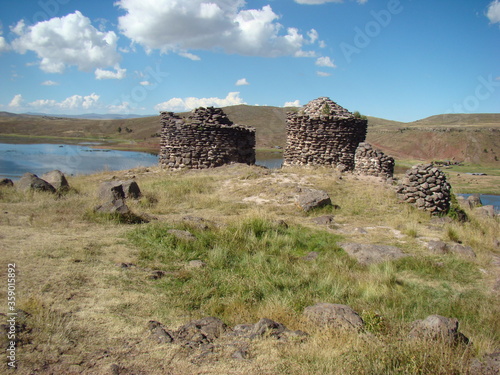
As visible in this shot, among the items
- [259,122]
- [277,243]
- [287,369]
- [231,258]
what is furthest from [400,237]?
[259,122]

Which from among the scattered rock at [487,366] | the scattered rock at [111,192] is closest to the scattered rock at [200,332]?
the scattered rock at [487,366]

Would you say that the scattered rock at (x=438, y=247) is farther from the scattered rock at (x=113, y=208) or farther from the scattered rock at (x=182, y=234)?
the scattered rock at (x=113, y=208)

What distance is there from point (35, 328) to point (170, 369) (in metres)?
1.43

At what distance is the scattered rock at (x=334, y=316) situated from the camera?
3.96 metres

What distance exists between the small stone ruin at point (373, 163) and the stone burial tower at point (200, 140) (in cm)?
539

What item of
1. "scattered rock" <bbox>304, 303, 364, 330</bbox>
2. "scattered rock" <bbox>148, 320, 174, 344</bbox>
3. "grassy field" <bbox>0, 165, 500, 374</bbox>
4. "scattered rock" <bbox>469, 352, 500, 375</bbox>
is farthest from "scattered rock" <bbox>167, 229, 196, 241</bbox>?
"scattered rock" <bbox>469, 352, 500, 375</bbox>

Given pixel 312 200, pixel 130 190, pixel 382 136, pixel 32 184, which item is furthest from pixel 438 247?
pixel 382 136

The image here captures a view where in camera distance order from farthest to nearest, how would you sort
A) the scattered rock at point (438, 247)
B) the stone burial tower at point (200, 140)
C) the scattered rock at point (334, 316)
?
1. the stone burial tower at point (200, 140)
2. the scattered rock at point (438, 247)
3. the scattered rock at point (334, 316)

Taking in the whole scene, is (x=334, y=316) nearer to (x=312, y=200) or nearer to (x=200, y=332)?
(x=200, y=332)

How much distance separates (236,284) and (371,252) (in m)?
2.97

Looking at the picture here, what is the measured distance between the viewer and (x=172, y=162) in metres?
Answer: 17.0

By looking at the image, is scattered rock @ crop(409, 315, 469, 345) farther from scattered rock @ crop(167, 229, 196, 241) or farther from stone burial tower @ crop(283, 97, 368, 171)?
stone burial tower @ crop(283, 97, 368, 171)

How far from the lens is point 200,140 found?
647 inches

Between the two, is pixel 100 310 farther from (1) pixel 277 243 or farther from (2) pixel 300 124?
(2) pixel 300 124
